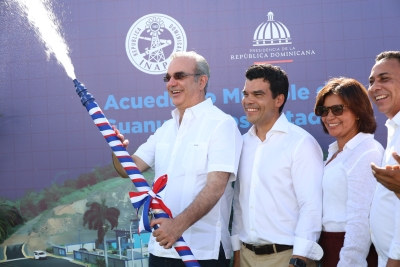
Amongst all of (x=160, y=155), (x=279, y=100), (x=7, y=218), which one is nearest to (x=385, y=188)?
(x=279, y=100)

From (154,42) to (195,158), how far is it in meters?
1.43

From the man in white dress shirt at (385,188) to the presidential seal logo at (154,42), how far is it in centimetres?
173

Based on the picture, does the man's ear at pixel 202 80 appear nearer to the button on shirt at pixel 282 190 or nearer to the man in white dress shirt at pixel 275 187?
the man in white dress shirt at pixel 275 187

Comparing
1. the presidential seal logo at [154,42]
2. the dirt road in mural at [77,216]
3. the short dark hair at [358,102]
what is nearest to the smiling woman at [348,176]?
the short dark hair at [358,102]

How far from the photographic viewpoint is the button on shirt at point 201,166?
9.01ft

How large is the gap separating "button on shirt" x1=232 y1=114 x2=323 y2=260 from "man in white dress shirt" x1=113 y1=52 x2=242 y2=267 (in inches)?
4.9

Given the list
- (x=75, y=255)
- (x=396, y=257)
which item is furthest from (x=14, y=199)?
(x=396, y=257)

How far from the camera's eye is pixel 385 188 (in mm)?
2203

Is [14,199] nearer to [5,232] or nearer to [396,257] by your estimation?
[5,232]

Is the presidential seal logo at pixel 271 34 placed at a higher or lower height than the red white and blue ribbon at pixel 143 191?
higher

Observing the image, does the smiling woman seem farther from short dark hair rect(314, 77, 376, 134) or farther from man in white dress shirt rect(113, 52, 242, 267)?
man in white dress shirt rect(113, 52, 242, 267)

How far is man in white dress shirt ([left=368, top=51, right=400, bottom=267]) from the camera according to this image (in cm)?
210

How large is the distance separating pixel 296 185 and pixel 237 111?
47.0 inches

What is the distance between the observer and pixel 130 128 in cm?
387
